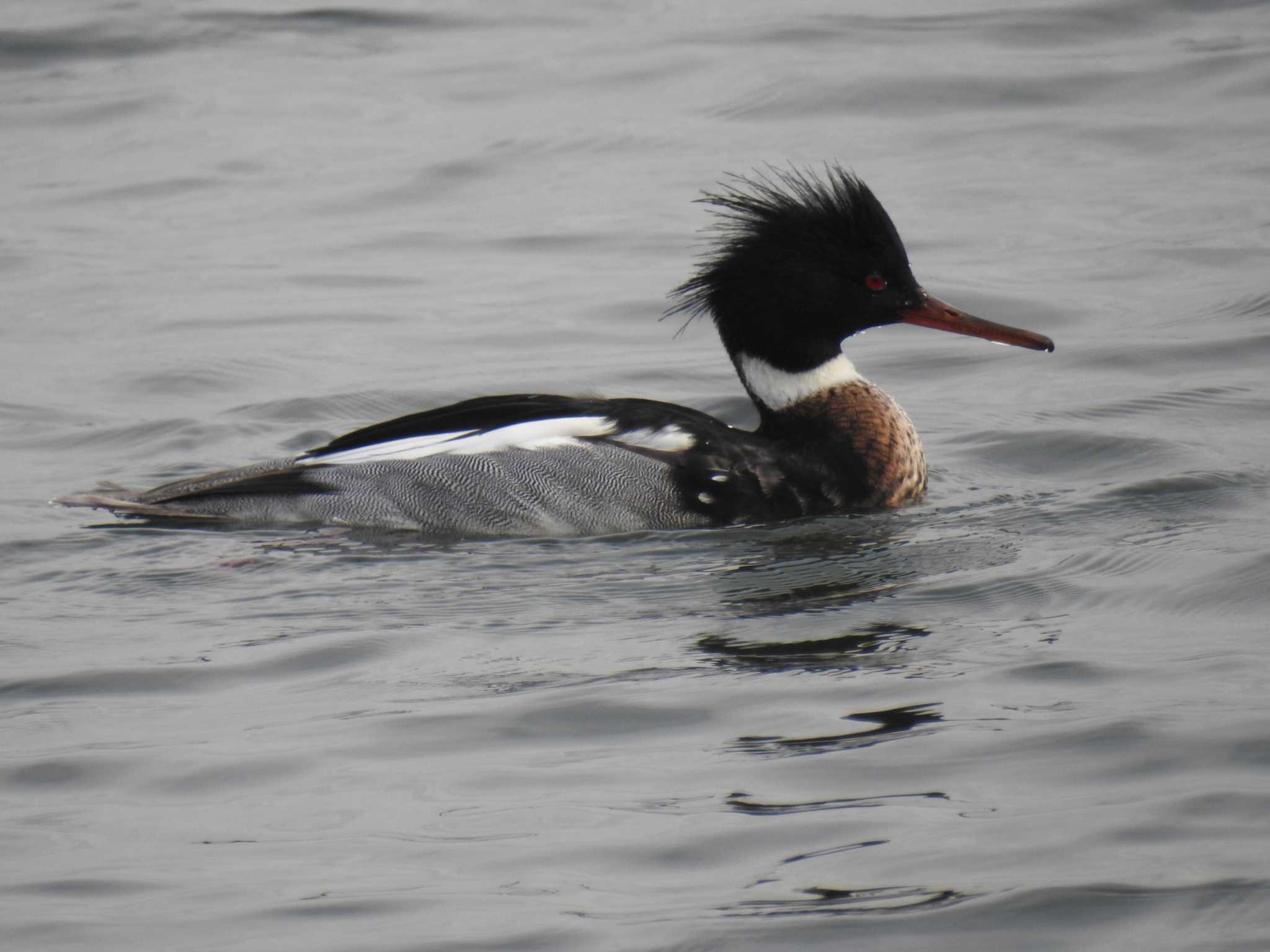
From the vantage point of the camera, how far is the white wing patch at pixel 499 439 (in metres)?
7.57

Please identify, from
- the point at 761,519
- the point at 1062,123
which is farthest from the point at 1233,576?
the point at 1062,123

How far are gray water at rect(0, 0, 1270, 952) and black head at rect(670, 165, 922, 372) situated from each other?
2.84 ft

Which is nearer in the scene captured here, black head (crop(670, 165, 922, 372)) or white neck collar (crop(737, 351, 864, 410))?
black head (crop(670, 165, 922, 372))

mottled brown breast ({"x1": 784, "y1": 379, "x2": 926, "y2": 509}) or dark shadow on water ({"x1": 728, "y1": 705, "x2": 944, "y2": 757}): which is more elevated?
mottled brown breast ({"x1": 784, "y1": 379, "x2": 926, "y2": 509})

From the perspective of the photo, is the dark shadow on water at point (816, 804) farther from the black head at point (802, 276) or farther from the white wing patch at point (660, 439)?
the black head at point (802, 276)

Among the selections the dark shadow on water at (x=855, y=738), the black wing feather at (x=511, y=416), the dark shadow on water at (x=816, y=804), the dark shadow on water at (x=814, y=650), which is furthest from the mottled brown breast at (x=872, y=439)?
the dark shadow on water at (x=816, y=804)

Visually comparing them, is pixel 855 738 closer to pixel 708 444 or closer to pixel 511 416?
pixel 708 444

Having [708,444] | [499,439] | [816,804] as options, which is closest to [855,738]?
[816,804]

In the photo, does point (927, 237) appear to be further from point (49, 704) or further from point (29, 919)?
point (29, 919)

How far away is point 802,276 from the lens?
26.0ft

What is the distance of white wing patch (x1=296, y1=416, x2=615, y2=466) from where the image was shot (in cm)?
757

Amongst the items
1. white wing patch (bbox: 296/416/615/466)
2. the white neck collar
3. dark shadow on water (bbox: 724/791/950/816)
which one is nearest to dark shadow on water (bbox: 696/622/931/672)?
dark shadow on water (bbox: 724/791/950/816)

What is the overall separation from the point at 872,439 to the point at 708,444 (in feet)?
2.55

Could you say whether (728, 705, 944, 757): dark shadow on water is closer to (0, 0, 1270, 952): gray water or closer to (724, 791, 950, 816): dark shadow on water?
(0, 0, 1270, 952): gray water
